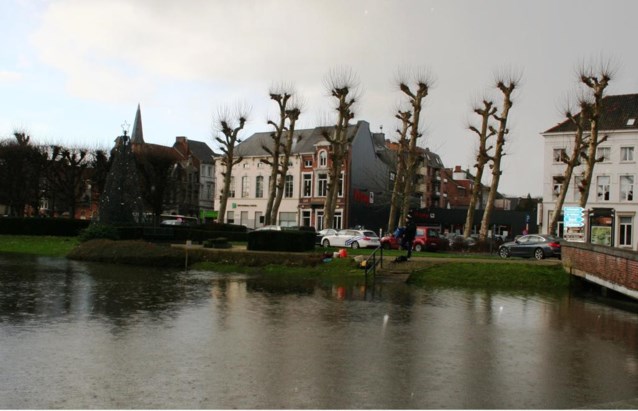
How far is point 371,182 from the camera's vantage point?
238 feet

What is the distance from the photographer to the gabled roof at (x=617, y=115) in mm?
57875

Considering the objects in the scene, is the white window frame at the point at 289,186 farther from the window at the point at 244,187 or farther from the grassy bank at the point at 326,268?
the grassy bank at the point at 326,268

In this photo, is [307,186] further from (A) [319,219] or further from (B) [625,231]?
(B) [625,231]

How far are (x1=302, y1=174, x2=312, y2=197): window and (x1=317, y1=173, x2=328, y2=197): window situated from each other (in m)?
1.22

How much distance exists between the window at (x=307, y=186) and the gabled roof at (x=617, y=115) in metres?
25.1

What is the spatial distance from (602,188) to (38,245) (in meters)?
48.0

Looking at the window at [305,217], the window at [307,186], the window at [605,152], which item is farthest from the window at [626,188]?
the window at [305,217]

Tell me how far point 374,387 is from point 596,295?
15891 mm

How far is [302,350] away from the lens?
9625 mm

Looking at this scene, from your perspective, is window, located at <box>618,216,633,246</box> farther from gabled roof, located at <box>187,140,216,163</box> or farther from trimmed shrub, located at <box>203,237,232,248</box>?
gabled roof, located at <box>187,140,216,163</box>

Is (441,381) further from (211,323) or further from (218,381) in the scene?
(211,323)

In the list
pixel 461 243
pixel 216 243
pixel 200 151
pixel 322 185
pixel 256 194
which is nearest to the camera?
pixel 216 243

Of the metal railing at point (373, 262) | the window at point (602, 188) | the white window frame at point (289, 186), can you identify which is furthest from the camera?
the white window frame at point (289, 186)

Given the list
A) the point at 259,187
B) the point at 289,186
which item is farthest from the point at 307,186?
the point at 259,187
